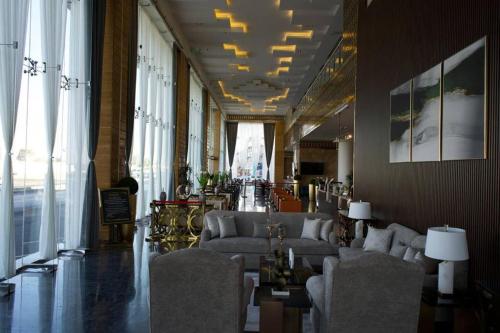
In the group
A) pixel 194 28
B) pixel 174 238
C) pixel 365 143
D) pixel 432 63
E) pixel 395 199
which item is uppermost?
pixel 194 28

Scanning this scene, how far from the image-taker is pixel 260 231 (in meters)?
6.59

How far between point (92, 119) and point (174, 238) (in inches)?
108

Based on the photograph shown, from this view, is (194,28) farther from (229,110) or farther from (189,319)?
(229,110)

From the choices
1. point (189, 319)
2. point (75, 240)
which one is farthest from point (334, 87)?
point (189, 319)

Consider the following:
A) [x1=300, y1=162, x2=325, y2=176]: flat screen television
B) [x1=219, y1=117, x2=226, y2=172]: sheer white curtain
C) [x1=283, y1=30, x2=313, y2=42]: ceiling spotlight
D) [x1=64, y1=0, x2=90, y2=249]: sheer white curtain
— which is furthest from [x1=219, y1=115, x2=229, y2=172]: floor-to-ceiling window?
[x1=64, y1=0, x2=90, y2=249]: sheer white curtain

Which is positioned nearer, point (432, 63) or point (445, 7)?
point (445, 7)

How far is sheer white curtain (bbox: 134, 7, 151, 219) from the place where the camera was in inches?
382

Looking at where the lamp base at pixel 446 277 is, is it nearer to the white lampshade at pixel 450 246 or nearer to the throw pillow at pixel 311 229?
the white lampshade at pixel 450 246

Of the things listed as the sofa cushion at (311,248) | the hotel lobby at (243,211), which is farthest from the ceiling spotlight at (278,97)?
the sofa cushion at (311,248)

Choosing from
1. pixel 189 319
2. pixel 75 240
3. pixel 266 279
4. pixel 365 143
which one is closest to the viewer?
pixel 189 319

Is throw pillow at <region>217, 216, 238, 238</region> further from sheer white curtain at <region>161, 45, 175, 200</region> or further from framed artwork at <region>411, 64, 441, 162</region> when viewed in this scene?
sheer white curtain at <region>161, 45, 175, 200</region>

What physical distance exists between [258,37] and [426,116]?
28.2 feet

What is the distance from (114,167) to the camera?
25.7ft

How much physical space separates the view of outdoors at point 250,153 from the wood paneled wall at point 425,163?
2270 cm
